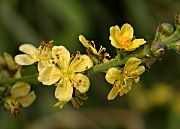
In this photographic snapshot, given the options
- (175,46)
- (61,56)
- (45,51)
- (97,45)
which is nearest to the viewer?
(175,46)

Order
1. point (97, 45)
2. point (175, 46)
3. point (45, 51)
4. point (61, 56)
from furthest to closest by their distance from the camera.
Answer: point (97, 45) → point (45, 51) → point (61, 56) → point (175, 46)

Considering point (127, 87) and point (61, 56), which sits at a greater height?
point (61, 56)

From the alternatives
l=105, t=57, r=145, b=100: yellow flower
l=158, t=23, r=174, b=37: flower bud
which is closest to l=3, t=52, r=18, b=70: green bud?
l=105, t=57, r=145, b=100: yellow flower

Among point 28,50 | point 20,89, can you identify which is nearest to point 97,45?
point 28,50

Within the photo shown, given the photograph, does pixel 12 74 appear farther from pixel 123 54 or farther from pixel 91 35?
pixel 91 35

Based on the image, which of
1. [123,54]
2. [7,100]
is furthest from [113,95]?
[7,100]

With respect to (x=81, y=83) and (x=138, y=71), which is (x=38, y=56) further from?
(x=138, y=71)

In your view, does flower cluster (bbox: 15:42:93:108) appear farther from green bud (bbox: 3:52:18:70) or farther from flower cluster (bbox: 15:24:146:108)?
green bud (bbox: 3:52:18:70)
